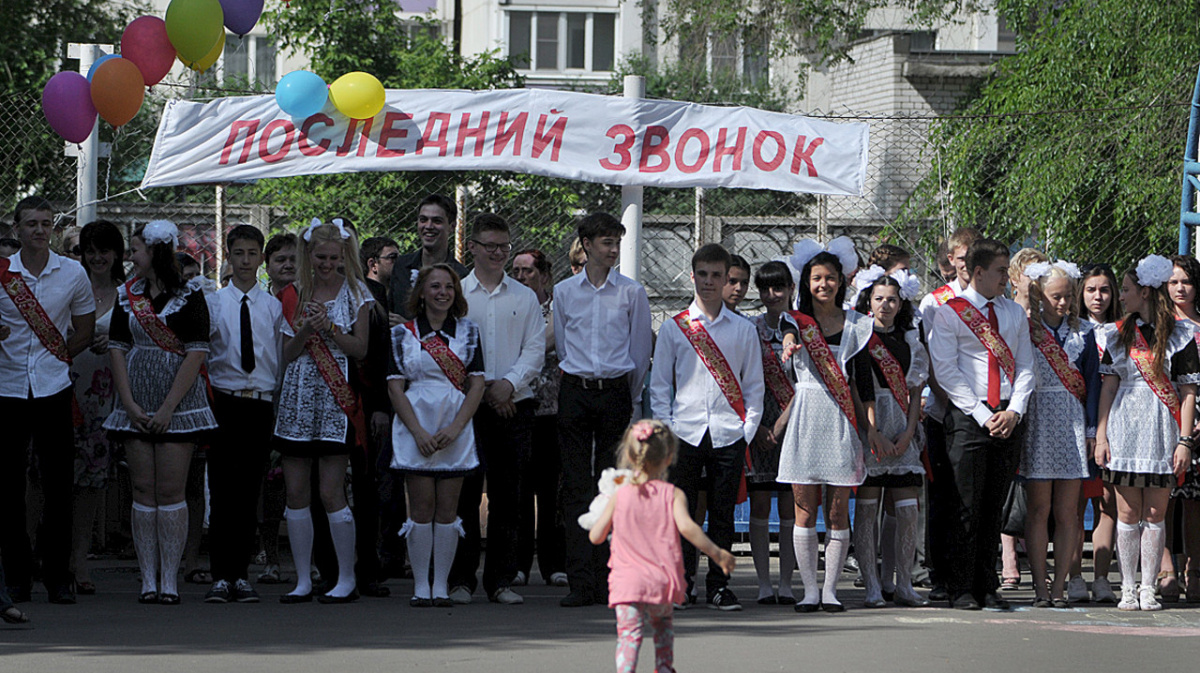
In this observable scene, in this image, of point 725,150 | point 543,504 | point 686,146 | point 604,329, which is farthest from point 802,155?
point 543,504

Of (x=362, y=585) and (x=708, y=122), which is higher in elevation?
(x=708, y=122)

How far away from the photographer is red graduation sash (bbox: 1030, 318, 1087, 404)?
7.68 meters

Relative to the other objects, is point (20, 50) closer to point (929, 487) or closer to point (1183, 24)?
point (1183, 24)

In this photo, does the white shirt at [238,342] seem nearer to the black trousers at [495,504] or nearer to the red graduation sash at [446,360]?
the red graduation sash at [446,360]

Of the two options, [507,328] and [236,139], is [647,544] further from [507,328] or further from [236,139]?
[236,139]

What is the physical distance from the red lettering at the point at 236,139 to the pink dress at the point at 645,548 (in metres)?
4.71

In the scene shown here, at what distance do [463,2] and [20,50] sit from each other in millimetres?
15473

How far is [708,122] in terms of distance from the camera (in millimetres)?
9477

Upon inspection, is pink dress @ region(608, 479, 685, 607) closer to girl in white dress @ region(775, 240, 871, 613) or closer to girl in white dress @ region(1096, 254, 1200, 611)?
girl in white dress @ region(775, 240, 871, 613)

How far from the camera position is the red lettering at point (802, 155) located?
9.48m

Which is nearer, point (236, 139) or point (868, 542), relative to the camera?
point (868, 542)

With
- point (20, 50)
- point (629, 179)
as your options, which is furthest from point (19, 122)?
point (20, 50)

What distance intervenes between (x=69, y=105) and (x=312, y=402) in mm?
2748

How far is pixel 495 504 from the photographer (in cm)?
765
